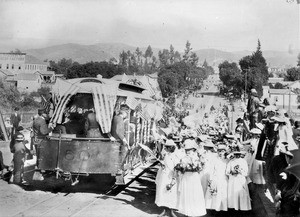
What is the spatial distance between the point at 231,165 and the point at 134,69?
157823 millimetres

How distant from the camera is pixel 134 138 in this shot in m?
13.2

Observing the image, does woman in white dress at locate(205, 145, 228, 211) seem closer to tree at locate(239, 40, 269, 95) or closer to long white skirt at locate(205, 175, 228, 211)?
long white skirt at locate(205, 175, 228, 211)

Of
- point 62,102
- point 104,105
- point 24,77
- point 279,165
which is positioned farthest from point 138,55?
point 279,165

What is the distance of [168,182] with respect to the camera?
8.44 meters

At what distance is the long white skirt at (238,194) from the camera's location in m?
8.41

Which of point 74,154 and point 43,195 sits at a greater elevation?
point 74,154

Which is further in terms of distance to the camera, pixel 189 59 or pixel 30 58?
pixel 189 59

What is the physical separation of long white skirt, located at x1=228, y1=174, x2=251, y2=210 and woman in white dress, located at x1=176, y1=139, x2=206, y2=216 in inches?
28.0

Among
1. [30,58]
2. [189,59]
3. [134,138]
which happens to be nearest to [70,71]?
[30,58]

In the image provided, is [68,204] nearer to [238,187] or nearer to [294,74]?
[238,187]

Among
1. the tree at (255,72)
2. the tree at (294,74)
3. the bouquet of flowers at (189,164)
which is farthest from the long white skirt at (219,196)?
the tree at (294,74)

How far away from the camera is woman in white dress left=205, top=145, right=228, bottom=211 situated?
8.49m

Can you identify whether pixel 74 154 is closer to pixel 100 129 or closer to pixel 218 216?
pixel 100 129

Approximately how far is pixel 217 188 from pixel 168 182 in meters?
1.09
